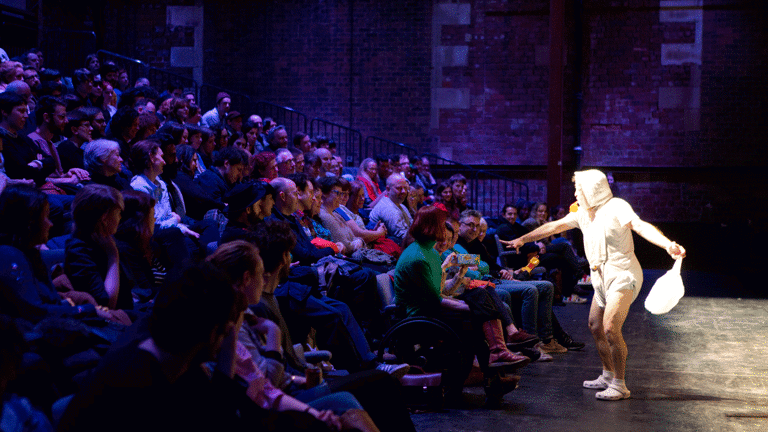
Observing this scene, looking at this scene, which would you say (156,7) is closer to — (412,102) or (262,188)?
(412,102)

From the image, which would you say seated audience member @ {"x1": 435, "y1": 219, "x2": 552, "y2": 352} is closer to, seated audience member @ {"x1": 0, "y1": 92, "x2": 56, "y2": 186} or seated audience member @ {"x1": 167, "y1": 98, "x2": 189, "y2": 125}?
seated audience member @ {"x1": 0, "y1": 92, "x2": 56, "y2": 186}

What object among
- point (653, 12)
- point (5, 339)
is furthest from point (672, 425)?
point (653, 12)

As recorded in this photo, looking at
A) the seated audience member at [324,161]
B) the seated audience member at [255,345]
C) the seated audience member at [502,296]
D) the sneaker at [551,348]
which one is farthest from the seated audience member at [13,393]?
the seated audience member at [324,161]

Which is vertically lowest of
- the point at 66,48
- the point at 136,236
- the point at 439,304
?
the point at 439,304

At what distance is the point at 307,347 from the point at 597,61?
34.0 feet

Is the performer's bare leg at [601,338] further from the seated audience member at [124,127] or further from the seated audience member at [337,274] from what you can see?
the seated audience member at [124,127]

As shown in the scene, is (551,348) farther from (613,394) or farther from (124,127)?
(124,127)

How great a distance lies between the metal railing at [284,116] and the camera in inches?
515

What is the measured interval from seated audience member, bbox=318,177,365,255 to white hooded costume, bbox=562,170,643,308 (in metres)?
1.72

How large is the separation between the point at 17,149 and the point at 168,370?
3630 millimetres

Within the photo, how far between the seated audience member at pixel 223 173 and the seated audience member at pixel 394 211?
153 cm

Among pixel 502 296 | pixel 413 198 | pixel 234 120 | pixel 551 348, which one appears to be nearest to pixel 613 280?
pixel 502 296

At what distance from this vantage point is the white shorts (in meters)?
4.80

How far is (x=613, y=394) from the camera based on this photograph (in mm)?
4719
